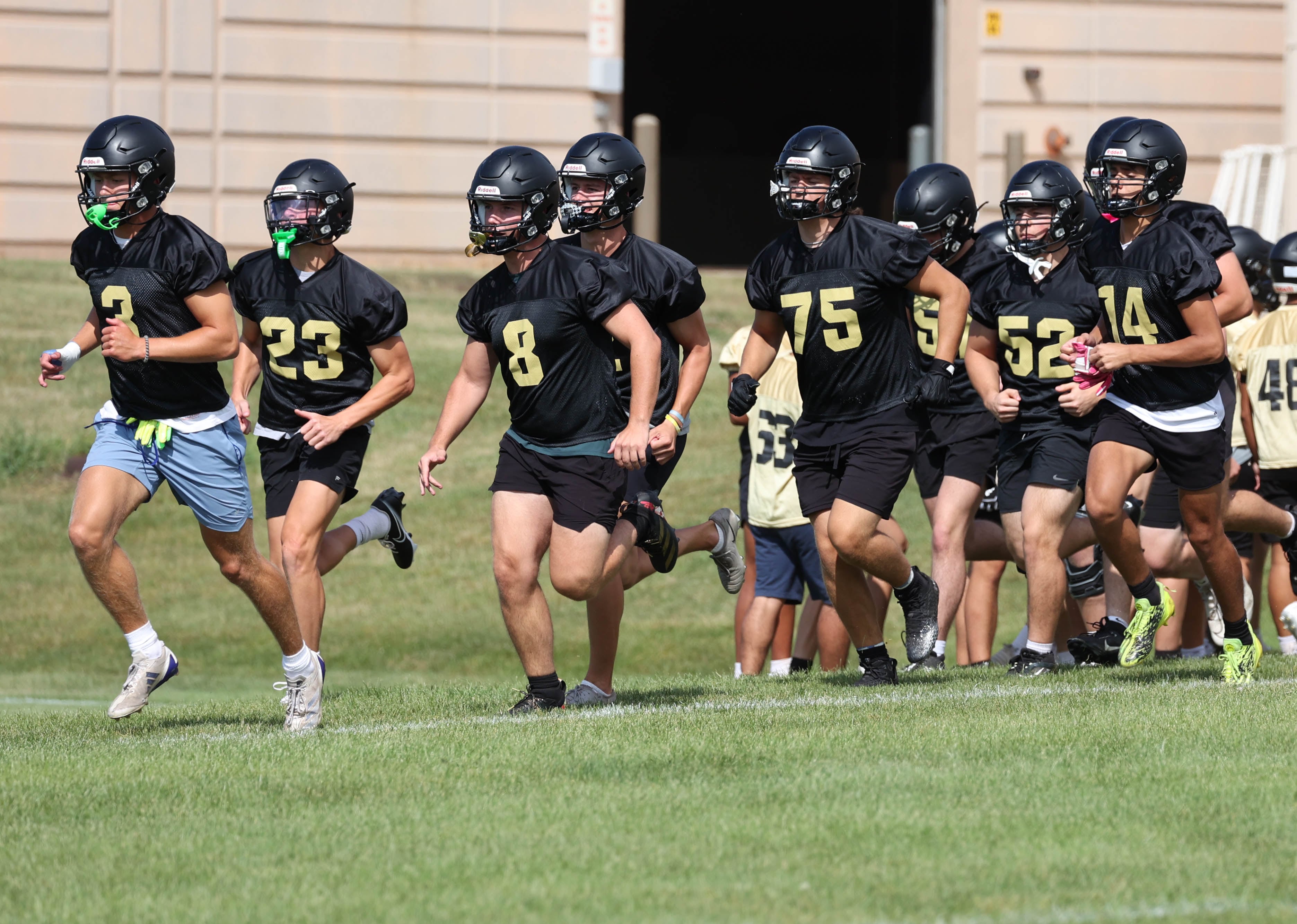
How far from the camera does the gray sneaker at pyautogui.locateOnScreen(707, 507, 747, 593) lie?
29.6 feet

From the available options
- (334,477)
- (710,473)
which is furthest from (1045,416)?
(710,473)

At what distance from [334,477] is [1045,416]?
10.3 ft

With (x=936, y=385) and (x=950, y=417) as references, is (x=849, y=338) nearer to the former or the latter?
(x=936, y=385)

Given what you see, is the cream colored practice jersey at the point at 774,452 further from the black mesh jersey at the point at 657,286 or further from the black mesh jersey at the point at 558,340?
the black mesh jersey at the point at 558,340

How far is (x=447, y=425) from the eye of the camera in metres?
6.90

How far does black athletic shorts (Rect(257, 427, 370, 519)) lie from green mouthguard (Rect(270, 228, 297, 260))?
2.48 feet

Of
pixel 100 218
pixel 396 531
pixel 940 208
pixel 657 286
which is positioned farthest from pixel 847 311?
pixel 100 218

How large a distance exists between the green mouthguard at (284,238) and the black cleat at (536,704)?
2.02 meters

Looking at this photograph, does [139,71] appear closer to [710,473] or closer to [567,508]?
[710,473]

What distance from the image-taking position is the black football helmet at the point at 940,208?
8.62m

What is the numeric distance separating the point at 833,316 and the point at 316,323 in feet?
6.78

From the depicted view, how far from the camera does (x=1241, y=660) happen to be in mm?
7141

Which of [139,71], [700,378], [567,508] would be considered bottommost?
[567,508]

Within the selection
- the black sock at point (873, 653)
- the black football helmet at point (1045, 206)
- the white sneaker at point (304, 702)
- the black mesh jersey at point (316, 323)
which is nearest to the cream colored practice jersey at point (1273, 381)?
the black football helmet at point (1045, 206)
